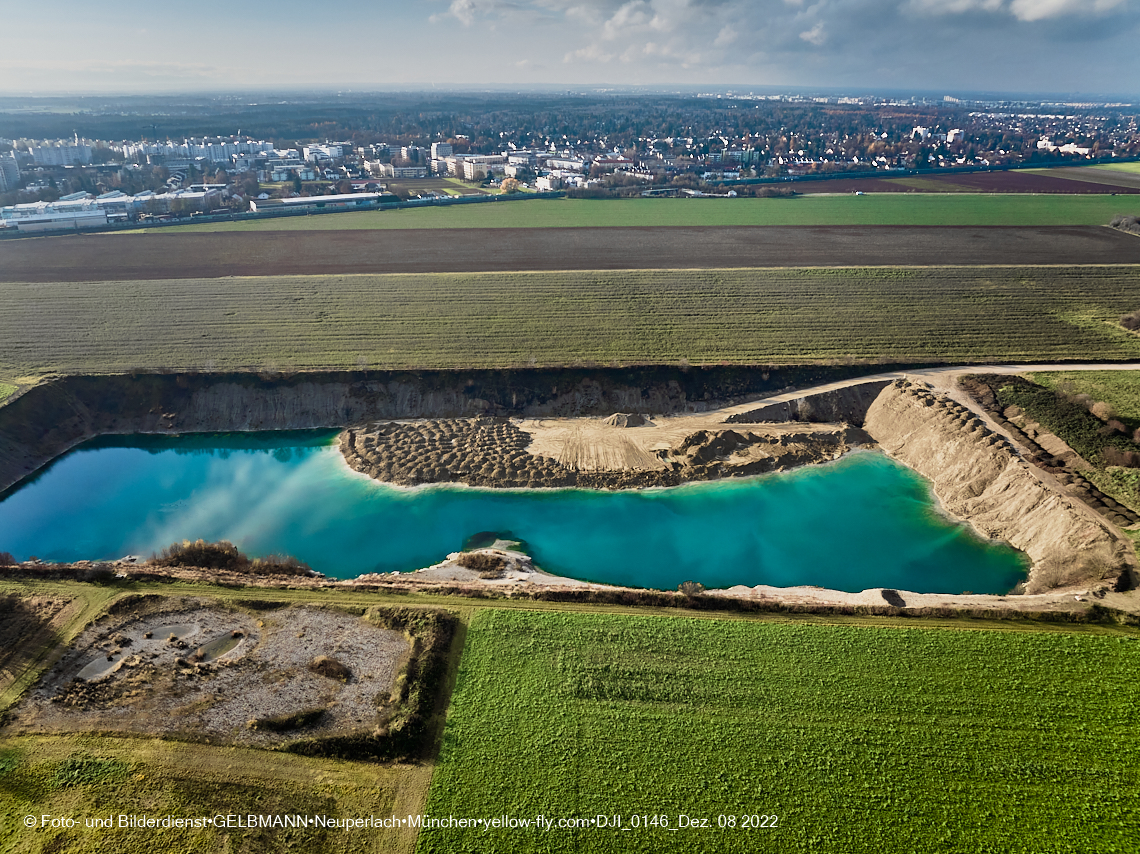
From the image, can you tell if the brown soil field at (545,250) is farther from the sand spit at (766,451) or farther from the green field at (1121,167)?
the green field at (1121,167)

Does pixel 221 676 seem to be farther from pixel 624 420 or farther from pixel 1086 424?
pixel 1086 424

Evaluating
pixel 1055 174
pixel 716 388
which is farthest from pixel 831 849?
Result: pixel 1055 174

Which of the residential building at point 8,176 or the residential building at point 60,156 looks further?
the residential building at point 60,156

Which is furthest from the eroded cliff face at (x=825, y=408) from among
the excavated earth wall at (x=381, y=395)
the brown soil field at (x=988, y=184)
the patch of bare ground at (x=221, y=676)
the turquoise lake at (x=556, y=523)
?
the brown soil field at (x=988, y=184)

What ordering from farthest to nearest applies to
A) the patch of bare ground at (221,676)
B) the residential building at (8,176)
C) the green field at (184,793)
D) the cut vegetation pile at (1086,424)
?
the residential building at (8,176), the cut vegetation pile at (1086,424), the patch of bare ground at (221,676), the green field at (184,793)

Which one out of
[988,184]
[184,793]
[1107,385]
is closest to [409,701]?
[184,793]

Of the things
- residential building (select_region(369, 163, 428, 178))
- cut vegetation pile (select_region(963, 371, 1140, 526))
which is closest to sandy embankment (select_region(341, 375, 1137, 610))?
cut vegetation pile (select_region(963, 371, 1140, 526))
